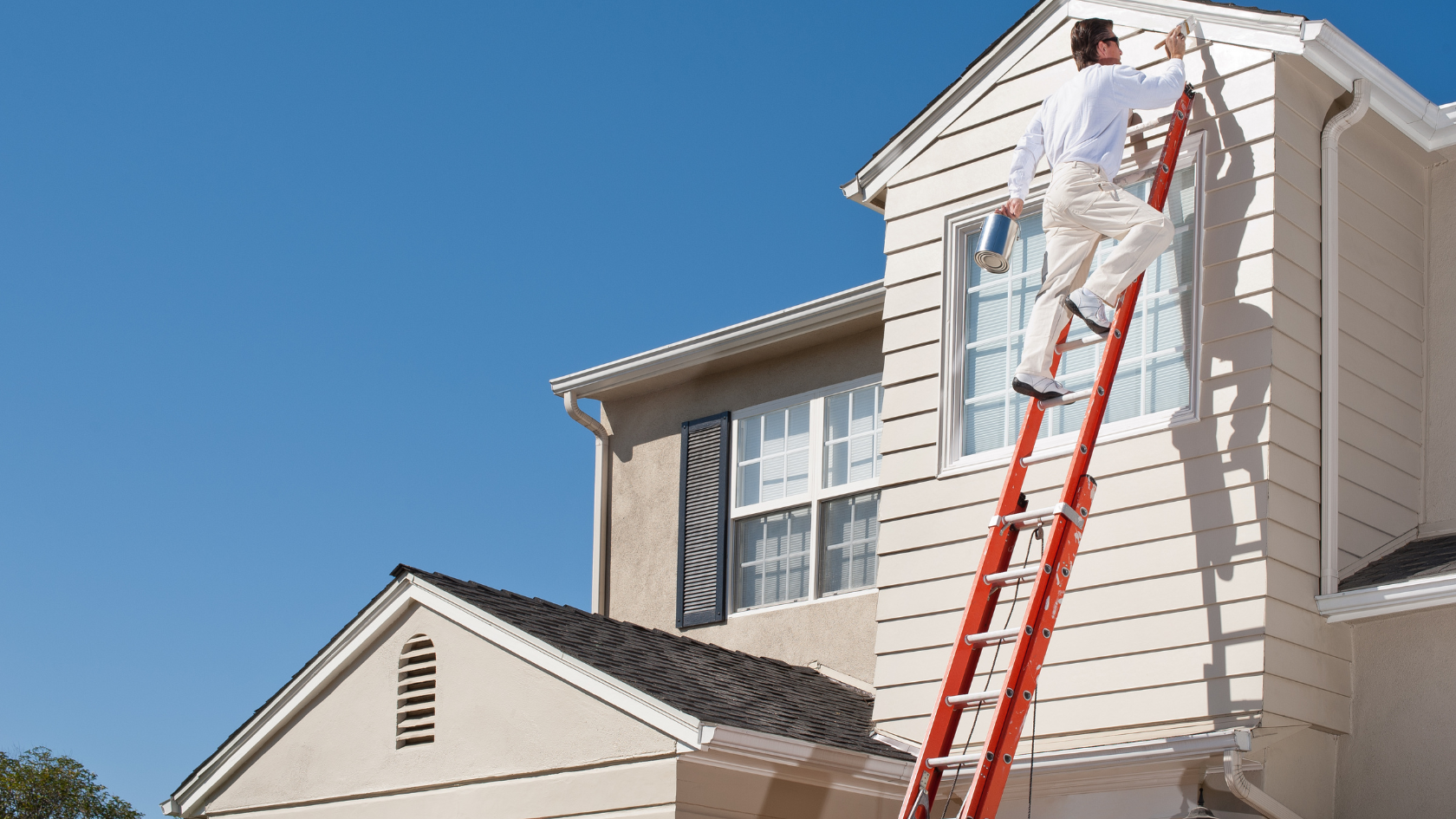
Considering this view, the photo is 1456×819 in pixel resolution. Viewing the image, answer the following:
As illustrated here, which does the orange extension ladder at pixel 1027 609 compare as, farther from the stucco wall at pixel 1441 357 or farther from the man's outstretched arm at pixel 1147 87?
the stucco wall at pixel 1441 357

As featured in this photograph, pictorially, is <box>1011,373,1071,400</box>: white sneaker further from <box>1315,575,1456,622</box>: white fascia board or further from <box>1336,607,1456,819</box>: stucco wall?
<box>1336,607,1456,819</box>: stucco wall

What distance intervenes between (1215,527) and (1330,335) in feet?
3.78

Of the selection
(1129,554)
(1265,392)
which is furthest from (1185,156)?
(1129,554)

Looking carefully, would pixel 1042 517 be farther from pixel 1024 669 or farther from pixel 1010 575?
pixel 1024 669

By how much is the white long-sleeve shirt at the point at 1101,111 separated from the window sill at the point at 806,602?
11.8 ft

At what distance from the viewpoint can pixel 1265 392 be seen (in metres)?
6.94

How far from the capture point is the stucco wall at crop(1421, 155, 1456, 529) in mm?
7836

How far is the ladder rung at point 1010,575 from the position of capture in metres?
6.33

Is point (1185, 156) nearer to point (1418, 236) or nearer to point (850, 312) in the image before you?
point (1418, 236)

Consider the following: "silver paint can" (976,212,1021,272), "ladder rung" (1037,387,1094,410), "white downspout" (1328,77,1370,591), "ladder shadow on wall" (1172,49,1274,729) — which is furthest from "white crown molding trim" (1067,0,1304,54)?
"ladder rung" (1037,387,1094,410)

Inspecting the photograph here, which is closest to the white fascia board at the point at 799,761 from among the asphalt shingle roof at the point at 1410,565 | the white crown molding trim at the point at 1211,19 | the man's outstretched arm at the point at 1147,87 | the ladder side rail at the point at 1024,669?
the ladder side rail at the point at 1024,669

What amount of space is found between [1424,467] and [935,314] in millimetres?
2604

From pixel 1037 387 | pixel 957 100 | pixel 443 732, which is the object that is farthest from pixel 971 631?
pixel 957 100

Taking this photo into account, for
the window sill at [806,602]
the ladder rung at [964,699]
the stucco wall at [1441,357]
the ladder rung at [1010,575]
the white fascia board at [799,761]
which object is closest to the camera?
the ladder rung at [964,699]
